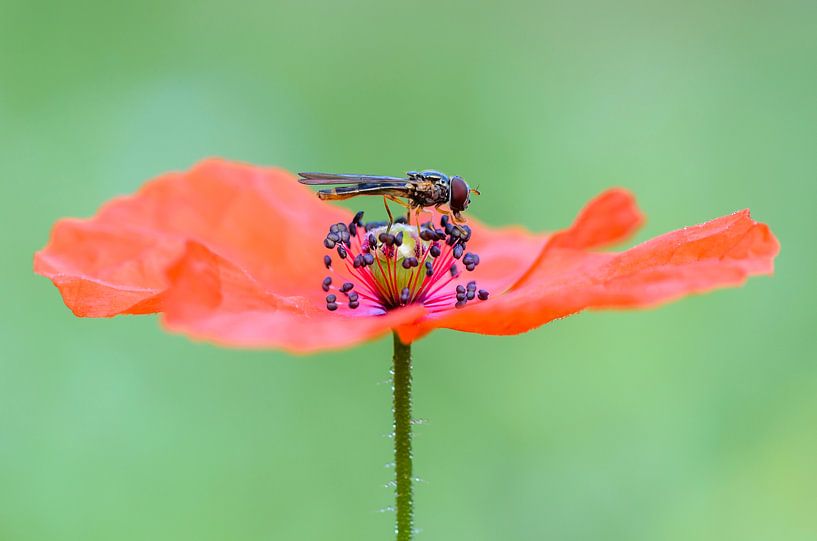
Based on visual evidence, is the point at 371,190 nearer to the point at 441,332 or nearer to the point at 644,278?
the point at 644,278

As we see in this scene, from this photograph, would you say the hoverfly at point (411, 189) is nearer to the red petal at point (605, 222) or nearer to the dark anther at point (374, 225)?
the dark anther at point (374, 225)

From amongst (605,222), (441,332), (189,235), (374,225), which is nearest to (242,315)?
(374,225)

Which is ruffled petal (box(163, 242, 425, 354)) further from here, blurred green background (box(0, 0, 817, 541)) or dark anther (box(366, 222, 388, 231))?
blurred green background (box(0, 0, 817, 541))

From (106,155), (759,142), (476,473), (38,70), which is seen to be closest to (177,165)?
(106,155)

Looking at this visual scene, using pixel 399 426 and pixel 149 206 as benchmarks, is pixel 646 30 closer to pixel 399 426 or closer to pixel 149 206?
pixel 149 206

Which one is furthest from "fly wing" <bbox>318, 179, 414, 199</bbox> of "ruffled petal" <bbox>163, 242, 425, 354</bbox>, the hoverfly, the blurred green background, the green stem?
the blurred green background

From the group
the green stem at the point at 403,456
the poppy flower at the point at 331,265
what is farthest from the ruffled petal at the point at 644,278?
the green stem at the point at 403,456
